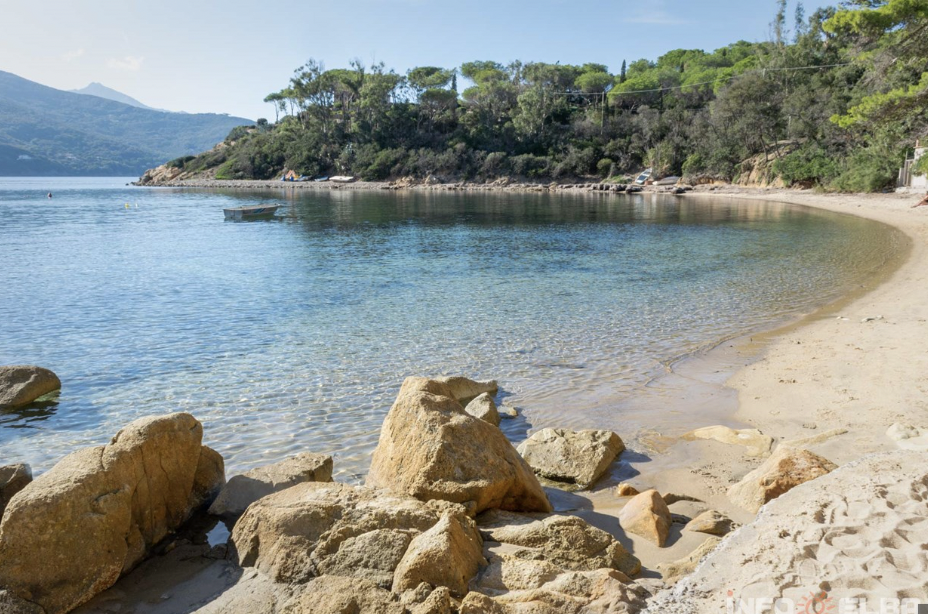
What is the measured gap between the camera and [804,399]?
28.1ft

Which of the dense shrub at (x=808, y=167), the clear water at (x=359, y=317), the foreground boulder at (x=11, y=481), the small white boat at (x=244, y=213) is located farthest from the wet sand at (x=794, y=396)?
the dense shrub at (x=808, y=167)

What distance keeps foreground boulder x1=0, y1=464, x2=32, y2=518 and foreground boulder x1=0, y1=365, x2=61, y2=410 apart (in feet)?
14.2

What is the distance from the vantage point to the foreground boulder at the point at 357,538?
12.9 feet

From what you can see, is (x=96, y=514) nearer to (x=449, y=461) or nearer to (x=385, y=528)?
(x=385, y=528)

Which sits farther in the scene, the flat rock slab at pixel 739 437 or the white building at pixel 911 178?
the white building at pixel 911 178

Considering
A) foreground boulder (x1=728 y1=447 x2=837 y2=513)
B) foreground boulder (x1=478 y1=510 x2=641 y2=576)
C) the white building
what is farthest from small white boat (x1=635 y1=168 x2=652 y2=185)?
foreground boulder (x1=478 y1=510 x2=641 y2=576)

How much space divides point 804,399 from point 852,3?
21.9 metres

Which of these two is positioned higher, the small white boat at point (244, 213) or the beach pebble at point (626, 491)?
the small white boat at point (244, 213)

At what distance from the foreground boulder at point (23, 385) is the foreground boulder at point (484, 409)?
21.9 ft

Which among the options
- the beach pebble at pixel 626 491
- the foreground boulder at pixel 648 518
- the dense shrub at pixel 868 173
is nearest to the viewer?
the foreground boulder at pixel 648 518

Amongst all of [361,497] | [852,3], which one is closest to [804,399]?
[361,497]

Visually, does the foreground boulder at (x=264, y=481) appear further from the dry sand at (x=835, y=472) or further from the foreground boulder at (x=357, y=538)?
the dry sand at (x=835, y=472)

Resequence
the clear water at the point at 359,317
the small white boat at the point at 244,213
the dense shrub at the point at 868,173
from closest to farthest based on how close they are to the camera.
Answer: the clear water at the point at 359,317
the small white boat at the point at 244,213
the dense shrub at the point at 868,173

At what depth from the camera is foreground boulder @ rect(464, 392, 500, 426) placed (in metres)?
7.72
